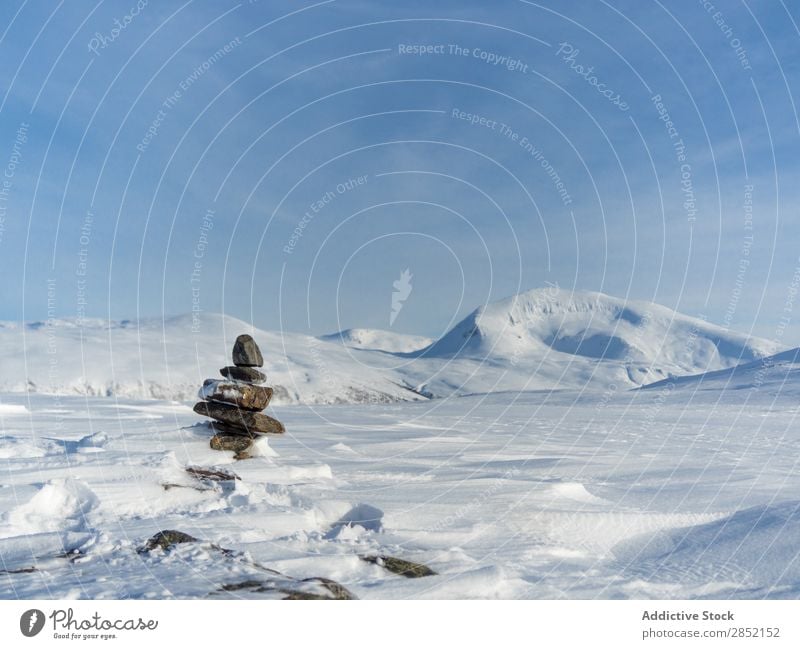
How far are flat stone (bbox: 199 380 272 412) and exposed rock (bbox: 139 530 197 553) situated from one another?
10.3 meters

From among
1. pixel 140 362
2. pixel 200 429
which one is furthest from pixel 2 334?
pixel 200 429

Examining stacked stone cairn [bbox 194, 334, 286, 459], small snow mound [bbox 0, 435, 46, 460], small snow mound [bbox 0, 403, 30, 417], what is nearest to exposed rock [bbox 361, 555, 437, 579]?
stacked stone cairn [bbox 194, 334, 286, 459]

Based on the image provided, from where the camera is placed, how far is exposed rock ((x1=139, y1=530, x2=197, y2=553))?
30.8 feet

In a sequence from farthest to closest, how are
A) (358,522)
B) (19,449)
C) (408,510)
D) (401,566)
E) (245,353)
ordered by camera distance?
(245,353) < (19,449) < (408,510) < (358,522) < (401,566)

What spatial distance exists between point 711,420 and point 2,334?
7902 cm

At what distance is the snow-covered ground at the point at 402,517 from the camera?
861 cm

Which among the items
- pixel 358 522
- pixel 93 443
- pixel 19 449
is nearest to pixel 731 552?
pixel 358 522

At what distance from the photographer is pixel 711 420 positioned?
37.2 meters

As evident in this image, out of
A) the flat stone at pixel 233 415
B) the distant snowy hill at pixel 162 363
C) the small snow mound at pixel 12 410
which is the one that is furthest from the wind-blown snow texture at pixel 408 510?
the distant snowy hill at pixel 162 363

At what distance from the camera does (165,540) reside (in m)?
9.56

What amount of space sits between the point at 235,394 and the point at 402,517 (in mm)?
9814

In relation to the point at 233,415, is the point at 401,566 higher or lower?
lower

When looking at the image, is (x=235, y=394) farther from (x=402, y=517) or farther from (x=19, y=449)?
(x=402, y=517)

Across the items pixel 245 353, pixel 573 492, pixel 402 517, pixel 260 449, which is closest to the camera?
pixel 402 517
